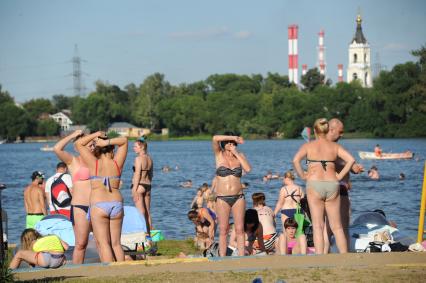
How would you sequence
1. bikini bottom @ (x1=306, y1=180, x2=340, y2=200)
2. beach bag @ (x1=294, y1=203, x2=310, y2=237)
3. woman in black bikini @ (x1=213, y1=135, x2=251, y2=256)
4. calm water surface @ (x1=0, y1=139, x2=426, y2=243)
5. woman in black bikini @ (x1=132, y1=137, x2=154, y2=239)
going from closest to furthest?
bikini bottom @ (x1=306, y1=180, x2=340, y2=200) → woman in black bikini @ (x1=213, y1=135, x2=251, y2=256) → beach bag @ (x1=294, y1=203, x2=310, y2=237) → woman in black bikini @ (x1=132, y1=137, x2=154, y2=239) → calm water surface @ (x1=0, y1=139, x2=426, y2=243)

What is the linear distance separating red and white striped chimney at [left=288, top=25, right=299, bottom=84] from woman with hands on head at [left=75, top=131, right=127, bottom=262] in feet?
475

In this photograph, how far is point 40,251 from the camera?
10.9 meters

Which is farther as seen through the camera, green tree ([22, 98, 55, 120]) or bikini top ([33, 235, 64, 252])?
green tree ([22, 98, 55, 120])

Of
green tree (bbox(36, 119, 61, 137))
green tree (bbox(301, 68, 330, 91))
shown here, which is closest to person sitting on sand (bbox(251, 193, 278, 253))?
green tree (bbox(301, 68, 330, 91))

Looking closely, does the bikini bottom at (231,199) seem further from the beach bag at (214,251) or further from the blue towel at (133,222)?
the blue towel at (133,222)

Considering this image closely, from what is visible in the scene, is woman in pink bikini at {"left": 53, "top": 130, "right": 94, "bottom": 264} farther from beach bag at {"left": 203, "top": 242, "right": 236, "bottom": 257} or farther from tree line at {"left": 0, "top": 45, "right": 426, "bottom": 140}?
tree line at {"left": 0, "top": 45, "right": 426, "bottom": 140}

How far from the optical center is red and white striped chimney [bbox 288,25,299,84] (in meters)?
156

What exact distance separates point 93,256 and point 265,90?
142791 millimetres

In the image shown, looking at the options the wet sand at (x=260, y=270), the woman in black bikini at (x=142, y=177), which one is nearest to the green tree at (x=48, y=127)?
the woman in black bikini at (x=142, y=177)

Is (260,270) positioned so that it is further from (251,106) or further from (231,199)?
(251,106)

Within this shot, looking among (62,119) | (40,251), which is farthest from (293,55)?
(40,251)

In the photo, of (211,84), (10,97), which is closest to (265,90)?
(211,84)

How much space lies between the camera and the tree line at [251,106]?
361 ft

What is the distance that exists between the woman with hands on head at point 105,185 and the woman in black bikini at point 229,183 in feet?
5.61
